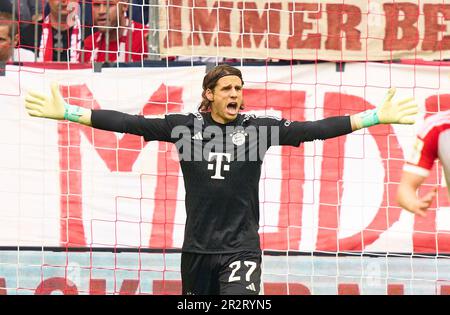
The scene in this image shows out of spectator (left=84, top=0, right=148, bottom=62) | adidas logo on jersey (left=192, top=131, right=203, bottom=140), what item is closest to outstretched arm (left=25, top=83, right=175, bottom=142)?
adidas logo on jersey (left=192, top=131, right=203, bottom=140)

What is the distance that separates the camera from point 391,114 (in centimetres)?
732

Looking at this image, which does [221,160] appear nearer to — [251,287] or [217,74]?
[217,74]

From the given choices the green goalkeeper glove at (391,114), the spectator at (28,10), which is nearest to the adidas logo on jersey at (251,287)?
the green goalkeeper glove at (391,114)

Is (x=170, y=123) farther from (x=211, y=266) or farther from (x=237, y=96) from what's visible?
(x=211, y=266)

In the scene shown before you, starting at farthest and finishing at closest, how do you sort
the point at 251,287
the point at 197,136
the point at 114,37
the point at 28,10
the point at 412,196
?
the point at 28,10
the point at 114,37
the point at 197,136
the point at 251,287
the point at 412,196

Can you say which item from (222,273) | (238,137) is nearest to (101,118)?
(238,137)

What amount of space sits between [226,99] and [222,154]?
0.38 metres

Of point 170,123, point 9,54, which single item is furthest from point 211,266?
point 9,54

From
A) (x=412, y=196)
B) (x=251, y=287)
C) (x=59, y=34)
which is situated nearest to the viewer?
(x=412, y=196)

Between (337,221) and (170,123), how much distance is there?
304cm

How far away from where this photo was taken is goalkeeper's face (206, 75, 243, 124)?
24.4 ft

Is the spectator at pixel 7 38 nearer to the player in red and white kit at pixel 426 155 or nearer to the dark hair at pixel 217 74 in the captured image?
the dark hair at pixel 217 74

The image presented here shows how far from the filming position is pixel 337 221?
1010cm

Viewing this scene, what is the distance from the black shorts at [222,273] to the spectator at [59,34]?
3.44 m
